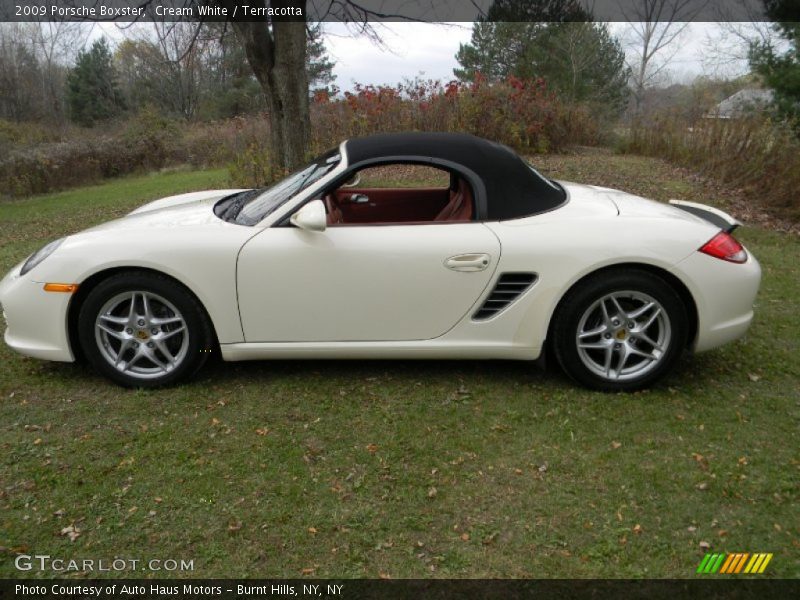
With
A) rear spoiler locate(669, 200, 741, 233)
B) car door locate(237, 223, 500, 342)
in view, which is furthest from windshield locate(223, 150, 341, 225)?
rear spoiler locate(669, 200, 741, 233)

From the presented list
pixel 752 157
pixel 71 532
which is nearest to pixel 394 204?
pixel 71 532

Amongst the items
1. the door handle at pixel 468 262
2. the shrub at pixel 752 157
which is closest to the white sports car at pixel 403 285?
the door handle at pixel 468 262

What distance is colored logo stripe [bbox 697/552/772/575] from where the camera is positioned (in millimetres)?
2195

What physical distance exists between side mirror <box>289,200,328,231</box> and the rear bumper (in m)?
1.94

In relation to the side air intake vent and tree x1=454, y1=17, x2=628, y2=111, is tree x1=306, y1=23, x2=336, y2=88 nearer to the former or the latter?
tree x1=454, y1=17, x2=628, y2=111

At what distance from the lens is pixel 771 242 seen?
7254 mm

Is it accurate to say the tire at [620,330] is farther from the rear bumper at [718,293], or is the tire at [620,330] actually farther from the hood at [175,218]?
the hood at [175,218]

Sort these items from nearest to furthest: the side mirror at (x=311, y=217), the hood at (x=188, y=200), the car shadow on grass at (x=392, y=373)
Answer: the side mirror at (x=311, y=217) → the car shadow on grass at (x=392, y=373) → the hood at (x=188, y=200)

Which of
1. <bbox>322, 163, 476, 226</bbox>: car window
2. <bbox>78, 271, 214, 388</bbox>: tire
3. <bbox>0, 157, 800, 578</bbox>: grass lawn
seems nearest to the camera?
<bbox>0, 157, 800, 578</bbox>: grass lawn

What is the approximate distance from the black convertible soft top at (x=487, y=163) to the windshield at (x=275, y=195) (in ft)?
0.63

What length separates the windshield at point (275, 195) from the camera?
137 inches

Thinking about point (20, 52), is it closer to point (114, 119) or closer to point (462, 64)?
point (114, 119)

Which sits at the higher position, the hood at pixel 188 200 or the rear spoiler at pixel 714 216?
the hood at pixel 188 200

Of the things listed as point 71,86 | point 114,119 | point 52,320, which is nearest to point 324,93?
point 52,320
